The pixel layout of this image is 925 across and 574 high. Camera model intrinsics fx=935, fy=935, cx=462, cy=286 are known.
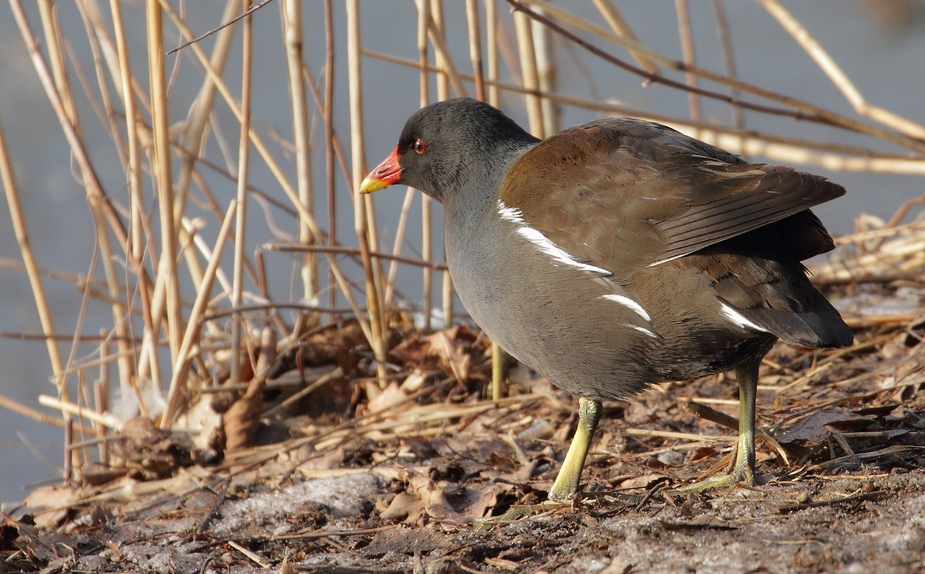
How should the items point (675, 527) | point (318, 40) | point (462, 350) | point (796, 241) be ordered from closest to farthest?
point (675, 527) → point (796, 241) → point (462, 350) → point (318, 40)

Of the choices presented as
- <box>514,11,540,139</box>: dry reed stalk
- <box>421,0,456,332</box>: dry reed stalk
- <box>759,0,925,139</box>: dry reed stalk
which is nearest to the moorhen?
<box>421,0,456,332</box>: dry reed stalk

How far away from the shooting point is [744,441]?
2.88m

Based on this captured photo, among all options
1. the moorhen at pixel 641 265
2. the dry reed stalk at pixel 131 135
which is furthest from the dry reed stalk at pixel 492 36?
the dry reed stalk at pixel 131 135

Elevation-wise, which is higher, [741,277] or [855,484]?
[741,277]

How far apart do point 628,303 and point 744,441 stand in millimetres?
596

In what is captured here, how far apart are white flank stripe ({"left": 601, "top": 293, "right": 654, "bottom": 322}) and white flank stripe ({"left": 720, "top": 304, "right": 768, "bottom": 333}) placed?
213 mm

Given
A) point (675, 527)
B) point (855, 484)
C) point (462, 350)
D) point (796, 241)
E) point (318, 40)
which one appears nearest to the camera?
point (675, 527)

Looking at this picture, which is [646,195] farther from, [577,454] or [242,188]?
[242,188]

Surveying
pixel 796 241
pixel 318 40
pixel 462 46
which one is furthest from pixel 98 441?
pixel 462 46

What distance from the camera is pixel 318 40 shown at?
6.69m

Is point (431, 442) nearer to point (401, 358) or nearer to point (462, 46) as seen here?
point (401, 358)

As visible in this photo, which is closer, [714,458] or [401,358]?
[714,458]

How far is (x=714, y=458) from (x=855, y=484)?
720mm

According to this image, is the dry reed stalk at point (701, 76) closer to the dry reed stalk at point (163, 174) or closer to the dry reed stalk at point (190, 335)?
the dry reed stalk at point (163, 174)
